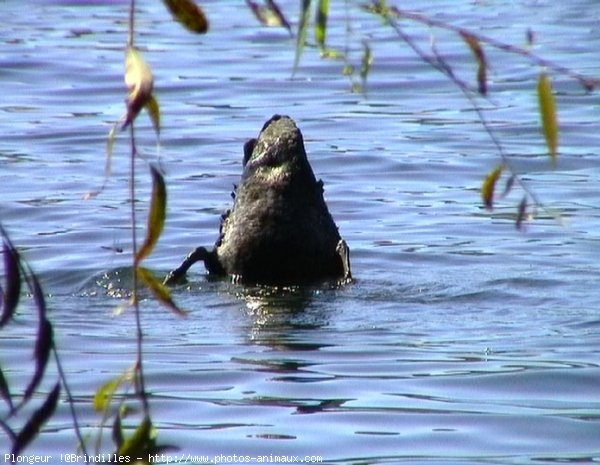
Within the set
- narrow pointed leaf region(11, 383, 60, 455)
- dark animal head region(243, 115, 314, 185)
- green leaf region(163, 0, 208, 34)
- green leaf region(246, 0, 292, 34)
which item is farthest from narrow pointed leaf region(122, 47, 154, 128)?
dark animal head region(243, 115, 314, 185)

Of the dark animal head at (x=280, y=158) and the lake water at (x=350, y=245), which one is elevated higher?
the dark animal head at (x=280, y=158)

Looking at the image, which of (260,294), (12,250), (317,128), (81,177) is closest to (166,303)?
(12,250)

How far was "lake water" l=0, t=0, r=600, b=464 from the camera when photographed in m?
6.49

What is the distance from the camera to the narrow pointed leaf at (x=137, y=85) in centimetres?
301

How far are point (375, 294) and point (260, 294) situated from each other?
0.62 m

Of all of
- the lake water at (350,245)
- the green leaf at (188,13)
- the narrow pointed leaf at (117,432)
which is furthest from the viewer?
the lake water at (350,245)

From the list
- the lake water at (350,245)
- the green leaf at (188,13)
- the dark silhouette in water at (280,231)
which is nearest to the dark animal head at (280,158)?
the dark silhouette in water at (280,231)

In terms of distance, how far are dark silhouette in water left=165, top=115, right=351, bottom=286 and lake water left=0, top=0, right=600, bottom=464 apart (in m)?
0.24

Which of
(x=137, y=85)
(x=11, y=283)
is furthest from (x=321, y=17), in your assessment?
(x=11, y=283)

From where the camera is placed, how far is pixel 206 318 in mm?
8367

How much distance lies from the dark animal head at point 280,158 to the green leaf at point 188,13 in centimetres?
632

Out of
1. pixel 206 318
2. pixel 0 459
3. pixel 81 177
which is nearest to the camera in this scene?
pixel 0 459

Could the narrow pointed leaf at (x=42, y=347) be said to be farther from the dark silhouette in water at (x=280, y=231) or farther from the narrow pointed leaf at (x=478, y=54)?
the dark silhouette in water at (x=280, y=231)

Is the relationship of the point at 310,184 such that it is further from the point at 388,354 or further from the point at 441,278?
the point at 388,354
